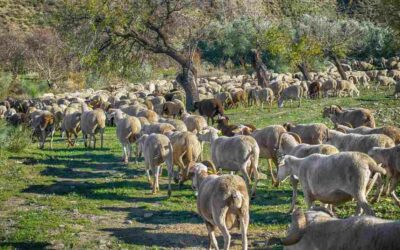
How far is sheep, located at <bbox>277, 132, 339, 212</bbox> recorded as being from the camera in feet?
38.7

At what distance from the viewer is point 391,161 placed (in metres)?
11.5

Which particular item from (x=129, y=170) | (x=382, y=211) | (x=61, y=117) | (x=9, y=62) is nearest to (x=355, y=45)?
(x=9, y=62)

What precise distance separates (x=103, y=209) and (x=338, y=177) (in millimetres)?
6056

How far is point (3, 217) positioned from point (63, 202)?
1714mm

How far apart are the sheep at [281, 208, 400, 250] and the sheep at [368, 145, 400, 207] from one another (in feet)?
15.8

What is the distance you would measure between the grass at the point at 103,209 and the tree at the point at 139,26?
1013 cm

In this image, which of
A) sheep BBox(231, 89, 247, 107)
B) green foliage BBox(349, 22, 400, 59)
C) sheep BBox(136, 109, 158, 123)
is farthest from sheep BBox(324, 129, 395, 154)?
green foliage BBox(349, 22, 400, 59)

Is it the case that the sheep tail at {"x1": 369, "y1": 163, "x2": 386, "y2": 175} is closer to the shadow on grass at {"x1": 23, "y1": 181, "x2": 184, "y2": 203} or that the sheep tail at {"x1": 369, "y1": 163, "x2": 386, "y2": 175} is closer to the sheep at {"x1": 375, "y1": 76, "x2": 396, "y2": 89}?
the shadow on grass at {"x1": 23, "y1": 181, "x2": 184, "y2": 203}

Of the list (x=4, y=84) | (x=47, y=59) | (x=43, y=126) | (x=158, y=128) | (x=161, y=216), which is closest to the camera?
(x=161, y=216)

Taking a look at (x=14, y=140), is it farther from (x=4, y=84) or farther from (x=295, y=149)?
(x=4, y=84)

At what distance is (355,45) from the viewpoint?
236 ft

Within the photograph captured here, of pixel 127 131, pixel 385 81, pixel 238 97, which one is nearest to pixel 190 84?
pixel 238 97

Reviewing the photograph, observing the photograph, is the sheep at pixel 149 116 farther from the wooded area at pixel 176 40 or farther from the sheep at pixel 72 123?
the wooded area at pixel 176 40

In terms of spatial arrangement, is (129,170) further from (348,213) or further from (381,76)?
(381,76)
